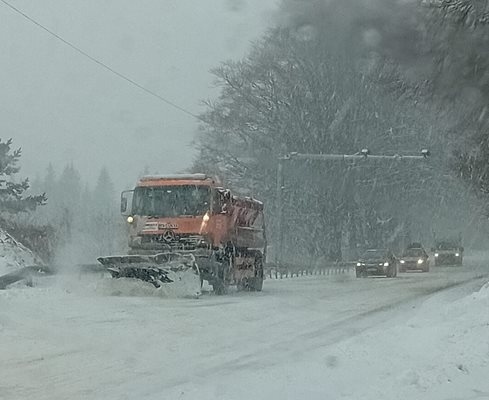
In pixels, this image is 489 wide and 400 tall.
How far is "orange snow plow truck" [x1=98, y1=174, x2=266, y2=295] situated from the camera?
70.4ft

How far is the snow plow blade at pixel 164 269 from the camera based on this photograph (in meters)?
21.3

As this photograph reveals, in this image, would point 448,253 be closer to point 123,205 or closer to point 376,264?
point 376,264

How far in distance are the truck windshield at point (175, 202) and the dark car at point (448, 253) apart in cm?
3967

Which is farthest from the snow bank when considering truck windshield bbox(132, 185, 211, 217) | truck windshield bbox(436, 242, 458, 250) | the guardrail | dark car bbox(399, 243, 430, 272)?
truck windshield bbox(436, 242, 458, 250)

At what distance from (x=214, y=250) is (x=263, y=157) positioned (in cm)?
2691

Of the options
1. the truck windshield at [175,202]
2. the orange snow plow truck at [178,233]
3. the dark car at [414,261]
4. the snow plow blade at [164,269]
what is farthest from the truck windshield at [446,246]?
the snow plow blade at [164,269]

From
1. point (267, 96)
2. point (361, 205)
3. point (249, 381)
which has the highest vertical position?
point (267, 96)

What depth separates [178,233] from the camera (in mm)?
22281

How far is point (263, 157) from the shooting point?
49156mm

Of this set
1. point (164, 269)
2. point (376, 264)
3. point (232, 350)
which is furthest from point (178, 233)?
point (376, 264)

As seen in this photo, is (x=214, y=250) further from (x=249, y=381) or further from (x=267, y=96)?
(x=267, y=96)

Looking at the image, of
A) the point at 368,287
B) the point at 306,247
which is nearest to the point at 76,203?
the point at 306,247

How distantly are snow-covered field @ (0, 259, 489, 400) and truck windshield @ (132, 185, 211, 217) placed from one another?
9.57ft

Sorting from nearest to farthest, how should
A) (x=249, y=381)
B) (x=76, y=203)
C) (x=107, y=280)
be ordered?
(x=249, y=381), (x=107, y=280), (x=76, y=203)
